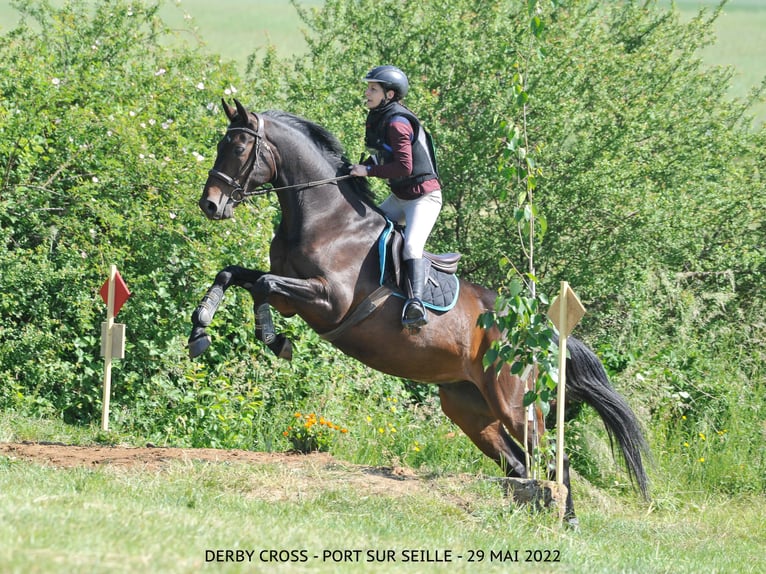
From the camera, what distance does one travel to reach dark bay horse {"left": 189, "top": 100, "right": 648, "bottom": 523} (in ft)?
24.6

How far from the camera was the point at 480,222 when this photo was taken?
45.4 feet

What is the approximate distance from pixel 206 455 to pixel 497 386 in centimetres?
256

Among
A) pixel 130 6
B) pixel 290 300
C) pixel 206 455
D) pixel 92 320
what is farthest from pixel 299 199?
pixel 130 6

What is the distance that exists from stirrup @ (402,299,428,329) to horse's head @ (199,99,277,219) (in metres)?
1.47

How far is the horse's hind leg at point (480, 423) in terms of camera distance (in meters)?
9.03

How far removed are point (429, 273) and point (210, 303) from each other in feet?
6.13

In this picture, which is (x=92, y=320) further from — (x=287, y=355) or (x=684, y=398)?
(x=684, y=398)

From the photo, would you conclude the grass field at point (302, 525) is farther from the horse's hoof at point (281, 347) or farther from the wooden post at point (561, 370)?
the horse's hoof at point (281, 347)

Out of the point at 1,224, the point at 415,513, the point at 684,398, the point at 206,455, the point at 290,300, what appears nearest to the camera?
the point at 415,513

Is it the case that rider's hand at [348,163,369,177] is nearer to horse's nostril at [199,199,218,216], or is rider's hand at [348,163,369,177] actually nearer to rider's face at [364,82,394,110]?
rider's face at [364,82,394,110]

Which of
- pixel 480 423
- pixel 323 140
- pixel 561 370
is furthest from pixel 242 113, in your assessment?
pixel 480 423

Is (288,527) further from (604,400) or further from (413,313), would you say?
(604,400)

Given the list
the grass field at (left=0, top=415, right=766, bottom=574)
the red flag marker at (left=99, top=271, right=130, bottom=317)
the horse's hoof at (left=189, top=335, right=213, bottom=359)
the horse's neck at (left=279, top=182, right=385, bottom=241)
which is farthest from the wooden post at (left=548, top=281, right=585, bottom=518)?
the red flag marker at (left=99, top=271, right=130, bottom=317)

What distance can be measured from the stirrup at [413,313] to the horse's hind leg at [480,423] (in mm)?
1347
